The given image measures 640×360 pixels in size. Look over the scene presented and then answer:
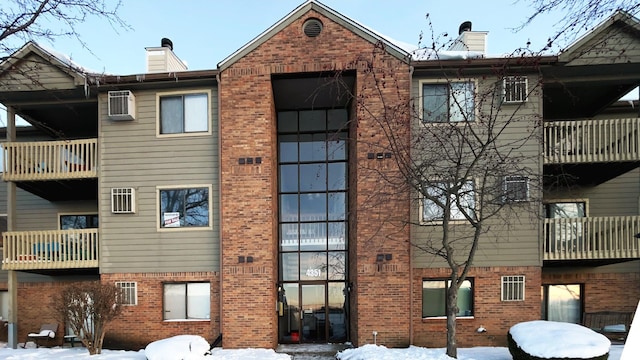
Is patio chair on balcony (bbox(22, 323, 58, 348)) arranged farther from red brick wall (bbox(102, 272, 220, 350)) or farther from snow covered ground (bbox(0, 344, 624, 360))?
red brick wall (bbox(102, 272, 220, 350))

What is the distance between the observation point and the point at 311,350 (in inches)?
405

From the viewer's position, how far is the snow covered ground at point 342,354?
8633mm

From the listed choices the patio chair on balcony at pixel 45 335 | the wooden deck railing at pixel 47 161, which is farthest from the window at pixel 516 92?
the patio chair on balcony at pixel 45 335

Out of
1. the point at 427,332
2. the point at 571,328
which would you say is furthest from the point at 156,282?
the point at 571,328

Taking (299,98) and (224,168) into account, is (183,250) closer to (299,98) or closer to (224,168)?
(224,168)

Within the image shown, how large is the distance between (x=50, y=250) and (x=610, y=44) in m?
16.5

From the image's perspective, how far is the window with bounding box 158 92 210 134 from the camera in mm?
10883

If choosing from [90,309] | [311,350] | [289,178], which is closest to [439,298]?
[311,350]

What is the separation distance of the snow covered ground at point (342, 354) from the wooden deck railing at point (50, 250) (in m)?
2.25

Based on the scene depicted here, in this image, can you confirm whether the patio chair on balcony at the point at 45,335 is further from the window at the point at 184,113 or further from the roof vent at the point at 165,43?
the roof vent at the point at 165,43

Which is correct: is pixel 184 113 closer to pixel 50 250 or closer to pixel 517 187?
pixel 50 250

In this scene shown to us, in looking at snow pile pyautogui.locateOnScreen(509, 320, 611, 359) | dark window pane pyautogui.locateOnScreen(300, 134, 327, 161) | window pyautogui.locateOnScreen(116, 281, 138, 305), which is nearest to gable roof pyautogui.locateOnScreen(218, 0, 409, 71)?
dark window pane pyautogui.locateOnScreen(300, 134, 327, 161)

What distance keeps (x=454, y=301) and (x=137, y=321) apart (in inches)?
335

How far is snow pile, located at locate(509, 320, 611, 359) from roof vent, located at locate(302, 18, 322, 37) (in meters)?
9.00
